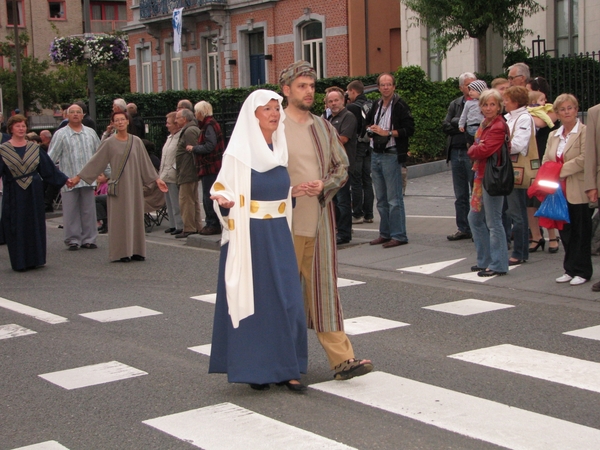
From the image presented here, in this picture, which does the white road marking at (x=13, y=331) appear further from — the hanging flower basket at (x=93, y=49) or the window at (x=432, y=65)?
the window at (x=432, y=65)

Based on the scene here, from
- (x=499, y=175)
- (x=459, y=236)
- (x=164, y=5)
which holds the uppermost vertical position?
(x=164, y=5)

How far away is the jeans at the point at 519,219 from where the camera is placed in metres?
10.3

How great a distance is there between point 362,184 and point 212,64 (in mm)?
26776

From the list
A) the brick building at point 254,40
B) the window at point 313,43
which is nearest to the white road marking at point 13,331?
the brick building at point 254,40

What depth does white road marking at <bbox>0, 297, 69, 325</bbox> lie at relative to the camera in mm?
8548

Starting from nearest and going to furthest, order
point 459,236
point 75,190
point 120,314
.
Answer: point 120,314
point 459,236
point 75,190

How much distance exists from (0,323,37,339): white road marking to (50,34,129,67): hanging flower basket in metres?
17.9

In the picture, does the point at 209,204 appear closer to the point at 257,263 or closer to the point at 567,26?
the point at 257,263

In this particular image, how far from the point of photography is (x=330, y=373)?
21.0 feet

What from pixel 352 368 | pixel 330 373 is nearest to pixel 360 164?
pixel 330 373

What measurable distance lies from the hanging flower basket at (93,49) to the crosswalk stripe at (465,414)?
2081 cm

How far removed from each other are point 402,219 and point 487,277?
225 cm

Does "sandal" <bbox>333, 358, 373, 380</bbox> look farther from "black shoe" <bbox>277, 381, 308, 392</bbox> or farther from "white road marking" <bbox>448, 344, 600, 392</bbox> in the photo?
"white road marking" <bbox>448, 344, 600, 392</bbox>

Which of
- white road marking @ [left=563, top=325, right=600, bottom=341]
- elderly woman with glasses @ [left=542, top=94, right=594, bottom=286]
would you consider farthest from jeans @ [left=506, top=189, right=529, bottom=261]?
white road marking @ [left=563, top=325, right=600, bottom=341]
